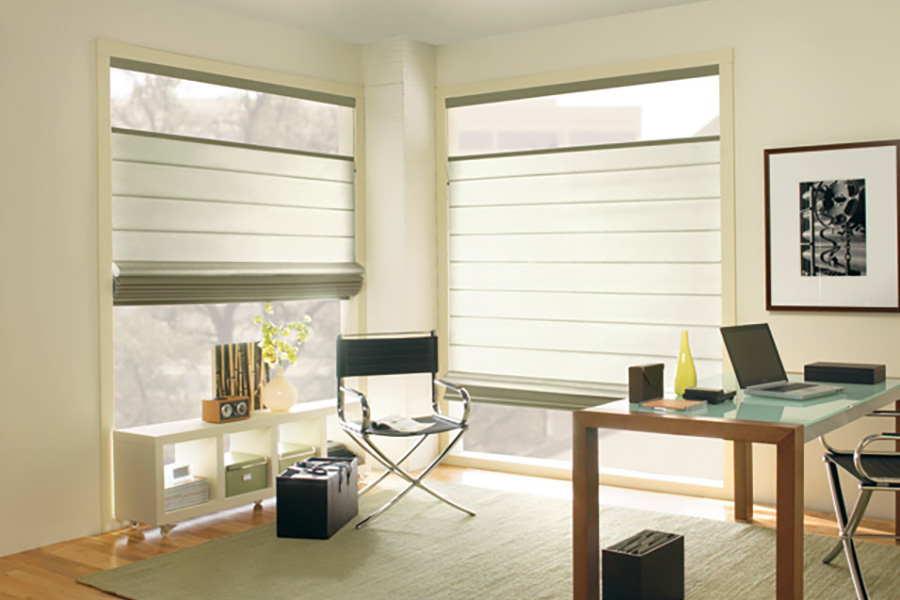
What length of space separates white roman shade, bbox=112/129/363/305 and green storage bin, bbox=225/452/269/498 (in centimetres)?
90

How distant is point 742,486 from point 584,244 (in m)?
1.71

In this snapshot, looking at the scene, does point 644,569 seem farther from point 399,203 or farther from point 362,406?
point 399,203

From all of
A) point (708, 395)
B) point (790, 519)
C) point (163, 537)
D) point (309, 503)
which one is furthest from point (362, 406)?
point (790, 519)

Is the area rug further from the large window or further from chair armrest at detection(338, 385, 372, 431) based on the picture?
the large window

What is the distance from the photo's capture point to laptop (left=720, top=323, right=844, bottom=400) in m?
3.89

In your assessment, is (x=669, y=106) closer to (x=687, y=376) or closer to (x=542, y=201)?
(x=542, y=201)

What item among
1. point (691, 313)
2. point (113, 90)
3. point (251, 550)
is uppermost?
point (113, 90)

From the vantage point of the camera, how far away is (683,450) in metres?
5.69

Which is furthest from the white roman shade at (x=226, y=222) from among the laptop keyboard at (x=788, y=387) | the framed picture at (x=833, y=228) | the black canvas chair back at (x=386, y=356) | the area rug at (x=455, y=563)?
the laptop keyboard at (x=788, y=387)

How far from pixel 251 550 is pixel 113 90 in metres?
2.47

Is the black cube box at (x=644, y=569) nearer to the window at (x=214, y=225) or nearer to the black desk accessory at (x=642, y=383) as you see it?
the black desk accessory at (x=642, y=383)

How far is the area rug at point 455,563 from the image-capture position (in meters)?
3.83

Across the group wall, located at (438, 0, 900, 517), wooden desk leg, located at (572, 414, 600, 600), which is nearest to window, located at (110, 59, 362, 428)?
wall, located at (438, 0, 900, 517)

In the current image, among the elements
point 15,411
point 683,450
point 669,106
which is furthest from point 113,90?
point 683,450
